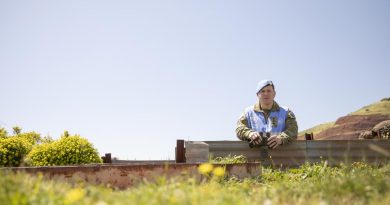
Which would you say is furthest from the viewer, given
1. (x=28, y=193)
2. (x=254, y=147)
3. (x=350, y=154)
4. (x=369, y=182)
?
(x=350, y=154)

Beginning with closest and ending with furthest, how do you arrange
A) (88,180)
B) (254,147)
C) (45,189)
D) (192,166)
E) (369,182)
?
1. (45,189)
2. (369,182)
3. (88,180)
4. (192,166)
5. (254,147)

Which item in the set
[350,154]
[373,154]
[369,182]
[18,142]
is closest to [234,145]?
[350,154]

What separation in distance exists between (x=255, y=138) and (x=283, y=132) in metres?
0.82

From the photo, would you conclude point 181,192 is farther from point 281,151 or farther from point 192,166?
point 281,151

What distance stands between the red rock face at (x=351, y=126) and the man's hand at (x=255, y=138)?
4973 centimetres

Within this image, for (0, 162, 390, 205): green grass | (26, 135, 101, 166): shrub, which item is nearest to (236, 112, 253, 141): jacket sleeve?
(26, 135, 101, 166): shrub

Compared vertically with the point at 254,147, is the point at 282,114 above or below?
above

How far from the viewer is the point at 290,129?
28.8 ft

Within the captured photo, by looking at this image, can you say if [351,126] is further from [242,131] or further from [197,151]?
[197,151]

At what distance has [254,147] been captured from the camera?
8539 millimetres

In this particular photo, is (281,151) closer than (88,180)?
No

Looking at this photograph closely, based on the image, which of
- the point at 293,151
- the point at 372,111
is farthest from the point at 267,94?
the point at 372,111

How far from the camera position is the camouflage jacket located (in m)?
8.42

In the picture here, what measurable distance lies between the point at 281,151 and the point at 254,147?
63 centimetres
